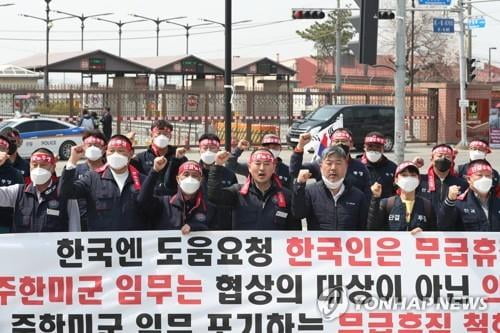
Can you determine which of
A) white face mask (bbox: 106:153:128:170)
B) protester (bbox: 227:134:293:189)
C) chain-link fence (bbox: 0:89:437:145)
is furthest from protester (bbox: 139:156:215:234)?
chain-link fence (bbox: 0:89:437:145)

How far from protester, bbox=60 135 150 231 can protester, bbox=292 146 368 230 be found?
3.69 feet

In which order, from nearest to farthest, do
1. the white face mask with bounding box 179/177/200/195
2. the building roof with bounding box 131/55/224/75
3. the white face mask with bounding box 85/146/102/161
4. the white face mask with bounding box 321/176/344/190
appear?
the white face mask with bounding box 179/177/200/195 → the white face mask with bounding box 321/176/344/190 → the white face mask with bounding box 85/146/102/161 → the building roof with bounding box 131/55/224/75

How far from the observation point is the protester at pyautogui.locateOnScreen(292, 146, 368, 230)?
5.81m

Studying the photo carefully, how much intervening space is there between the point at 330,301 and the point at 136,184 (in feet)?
5.15

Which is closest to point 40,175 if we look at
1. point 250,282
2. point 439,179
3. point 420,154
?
point 250,282

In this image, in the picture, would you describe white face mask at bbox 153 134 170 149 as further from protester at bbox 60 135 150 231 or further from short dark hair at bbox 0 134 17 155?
protester at bbox 60 135 150 231

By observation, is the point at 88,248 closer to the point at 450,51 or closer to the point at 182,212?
the point at 182,212

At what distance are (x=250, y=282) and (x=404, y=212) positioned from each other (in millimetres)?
1150

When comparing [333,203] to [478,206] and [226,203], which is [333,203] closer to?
[226,203]

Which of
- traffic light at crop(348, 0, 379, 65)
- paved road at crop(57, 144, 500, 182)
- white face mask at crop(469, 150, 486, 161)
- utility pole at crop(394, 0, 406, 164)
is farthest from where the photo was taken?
paved road at crop(57, 144, 500, 182)

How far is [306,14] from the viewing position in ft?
79.3

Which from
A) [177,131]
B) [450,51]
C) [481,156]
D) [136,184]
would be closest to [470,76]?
[177,131]

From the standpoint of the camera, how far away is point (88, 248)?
568 centimetres

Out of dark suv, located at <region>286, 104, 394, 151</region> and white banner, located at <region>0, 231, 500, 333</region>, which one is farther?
dark suv, located at <region>286, 104, 394, 151</region>
